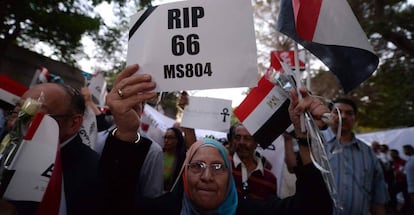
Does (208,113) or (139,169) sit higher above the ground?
(208,113)

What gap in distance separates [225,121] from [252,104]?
113cm

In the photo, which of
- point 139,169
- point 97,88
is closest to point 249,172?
point 139,169

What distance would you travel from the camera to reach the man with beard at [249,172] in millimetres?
2768

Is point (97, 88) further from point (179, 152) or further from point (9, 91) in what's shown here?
point (9, 91)

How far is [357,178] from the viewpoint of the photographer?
2.79 meters

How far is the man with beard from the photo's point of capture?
277cm

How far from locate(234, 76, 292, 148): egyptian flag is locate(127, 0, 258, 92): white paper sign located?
39 cm

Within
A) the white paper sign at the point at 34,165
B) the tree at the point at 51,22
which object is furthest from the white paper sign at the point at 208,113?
the tree at the point at 51,22

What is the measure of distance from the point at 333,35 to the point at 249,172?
63.6 inches

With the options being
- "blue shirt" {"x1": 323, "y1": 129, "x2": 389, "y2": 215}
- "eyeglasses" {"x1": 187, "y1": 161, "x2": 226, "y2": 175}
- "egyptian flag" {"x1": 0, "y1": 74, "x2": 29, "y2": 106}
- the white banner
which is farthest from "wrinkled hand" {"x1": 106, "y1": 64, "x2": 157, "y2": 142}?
the white banner

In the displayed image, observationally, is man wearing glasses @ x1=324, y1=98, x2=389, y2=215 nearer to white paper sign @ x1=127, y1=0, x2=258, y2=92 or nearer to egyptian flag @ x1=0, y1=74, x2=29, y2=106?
white paper sign @ x1=127, y1=0, x2=258, y2=92

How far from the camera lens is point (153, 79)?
1.49m

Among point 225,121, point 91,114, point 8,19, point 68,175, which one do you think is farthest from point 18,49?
point 68,175

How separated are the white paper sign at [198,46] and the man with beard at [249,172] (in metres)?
1.35
